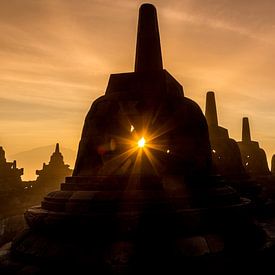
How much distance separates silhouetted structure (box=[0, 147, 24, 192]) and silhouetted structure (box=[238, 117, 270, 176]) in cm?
1463

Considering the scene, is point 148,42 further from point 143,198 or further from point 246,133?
point 246,133

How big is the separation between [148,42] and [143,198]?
3.44 m

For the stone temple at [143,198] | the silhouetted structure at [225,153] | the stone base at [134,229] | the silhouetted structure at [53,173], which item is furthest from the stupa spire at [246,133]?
the stone base at [134,229]

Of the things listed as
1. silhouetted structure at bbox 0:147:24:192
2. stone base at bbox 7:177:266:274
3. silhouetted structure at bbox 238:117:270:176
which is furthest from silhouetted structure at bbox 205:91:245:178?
silhouetted structure at bbox 0:147:24:192

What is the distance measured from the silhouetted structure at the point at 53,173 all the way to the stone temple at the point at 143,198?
1865cm

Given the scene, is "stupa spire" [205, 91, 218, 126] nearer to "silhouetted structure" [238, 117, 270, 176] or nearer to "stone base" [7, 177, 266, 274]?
"silhouetted structure" [238, 117, 270, 176]

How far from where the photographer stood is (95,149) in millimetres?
6035

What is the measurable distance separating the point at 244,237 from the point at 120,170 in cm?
241

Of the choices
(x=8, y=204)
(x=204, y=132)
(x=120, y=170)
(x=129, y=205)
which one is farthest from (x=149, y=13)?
(x=8, y=204)

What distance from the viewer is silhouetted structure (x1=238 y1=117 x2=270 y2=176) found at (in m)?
18.0

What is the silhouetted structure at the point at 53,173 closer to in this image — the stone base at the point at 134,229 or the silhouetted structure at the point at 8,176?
the silhouetted structure at the point at 8,176

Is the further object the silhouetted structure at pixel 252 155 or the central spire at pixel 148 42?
the silhouetted structure at pixel 252 155

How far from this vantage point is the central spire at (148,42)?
260 inches

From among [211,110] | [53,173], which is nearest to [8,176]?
[53,173]
